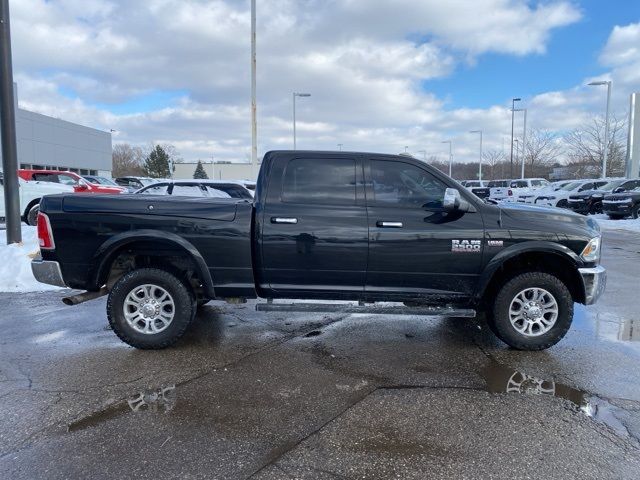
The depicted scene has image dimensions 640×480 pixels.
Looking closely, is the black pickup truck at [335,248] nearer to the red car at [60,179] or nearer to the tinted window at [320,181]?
the tinted window at [320,181]

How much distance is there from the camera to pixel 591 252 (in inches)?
186

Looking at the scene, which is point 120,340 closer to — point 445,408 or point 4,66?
point 445,408

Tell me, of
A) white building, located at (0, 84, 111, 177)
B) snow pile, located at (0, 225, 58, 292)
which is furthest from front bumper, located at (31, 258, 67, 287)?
white building, located at (0, 84, 111, 177)

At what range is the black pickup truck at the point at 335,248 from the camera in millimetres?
4676

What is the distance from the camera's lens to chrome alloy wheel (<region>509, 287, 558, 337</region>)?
15.7ft

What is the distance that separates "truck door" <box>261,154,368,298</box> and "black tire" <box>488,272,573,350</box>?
143 cm

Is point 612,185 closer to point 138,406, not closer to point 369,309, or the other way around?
point 369,309

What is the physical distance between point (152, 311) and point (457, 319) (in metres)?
3.67

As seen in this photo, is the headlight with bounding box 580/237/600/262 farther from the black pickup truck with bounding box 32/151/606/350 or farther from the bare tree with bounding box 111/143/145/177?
the bare tree with bounding box 111/143/145/177

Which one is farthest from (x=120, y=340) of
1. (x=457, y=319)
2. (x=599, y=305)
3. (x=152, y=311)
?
(x=599, y=305)

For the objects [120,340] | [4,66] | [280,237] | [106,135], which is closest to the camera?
[280,237]

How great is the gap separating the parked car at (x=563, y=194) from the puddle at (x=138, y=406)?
2393cm

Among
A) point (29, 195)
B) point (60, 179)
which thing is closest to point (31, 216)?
point (29, 195)

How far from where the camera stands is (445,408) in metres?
3.62
